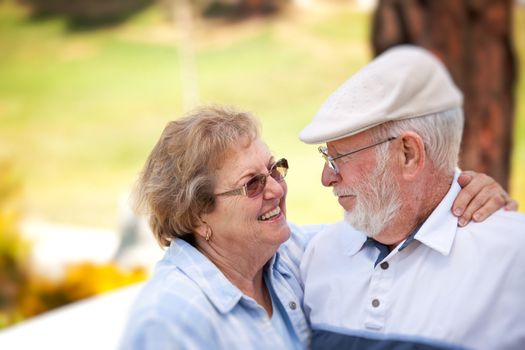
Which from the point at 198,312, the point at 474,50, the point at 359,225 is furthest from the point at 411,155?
the point at 474,50

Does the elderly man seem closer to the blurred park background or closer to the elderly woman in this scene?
the elderly woman

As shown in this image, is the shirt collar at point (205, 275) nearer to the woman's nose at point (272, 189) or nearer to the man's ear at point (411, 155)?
the woman's nose at point (272, 189)

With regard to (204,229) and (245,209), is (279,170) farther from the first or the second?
(204,229)

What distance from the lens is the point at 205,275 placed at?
6.50 ft

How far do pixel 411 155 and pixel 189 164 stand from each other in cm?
62

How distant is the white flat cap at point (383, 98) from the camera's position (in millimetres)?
1907

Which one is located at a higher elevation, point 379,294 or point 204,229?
point 204,229

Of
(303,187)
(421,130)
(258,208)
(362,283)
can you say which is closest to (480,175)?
(421,130)

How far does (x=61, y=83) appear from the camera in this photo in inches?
427

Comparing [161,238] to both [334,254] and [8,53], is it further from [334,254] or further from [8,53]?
[8,53]

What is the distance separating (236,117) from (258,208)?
0.90 ft

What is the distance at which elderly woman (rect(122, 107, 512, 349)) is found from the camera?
1939mm

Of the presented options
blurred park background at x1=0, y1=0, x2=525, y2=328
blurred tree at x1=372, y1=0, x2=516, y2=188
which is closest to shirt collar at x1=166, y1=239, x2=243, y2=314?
blurred tree at x1=372, y1=0, x2=516, y2=188

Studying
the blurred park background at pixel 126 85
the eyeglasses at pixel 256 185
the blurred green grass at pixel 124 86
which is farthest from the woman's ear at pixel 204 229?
the blurred green grass at pixel 124 86
